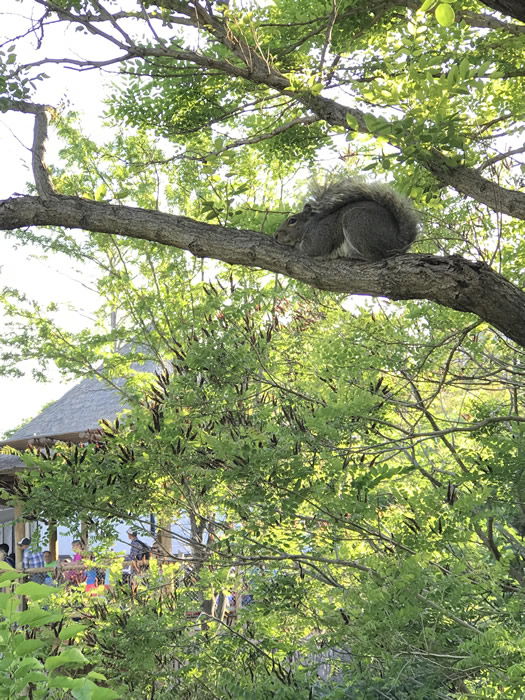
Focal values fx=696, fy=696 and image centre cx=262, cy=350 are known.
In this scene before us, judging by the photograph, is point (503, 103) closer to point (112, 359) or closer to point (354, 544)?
point (354, 544)

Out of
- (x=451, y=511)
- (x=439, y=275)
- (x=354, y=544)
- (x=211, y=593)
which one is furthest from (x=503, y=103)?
(x=211, y=593)

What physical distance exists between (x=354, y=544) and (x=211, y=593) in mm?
1297

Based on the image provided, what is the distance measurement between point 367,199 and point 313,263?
1.08 metres

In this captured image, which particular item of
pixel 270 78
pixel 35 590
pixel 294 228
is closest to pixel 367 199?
pixel 294 228

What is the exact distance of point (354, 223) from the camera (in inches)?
153

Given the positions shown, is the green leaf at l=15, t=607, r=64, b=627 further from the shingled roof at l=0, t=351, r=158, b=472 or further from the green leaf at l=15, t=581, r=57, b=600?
the shingled roof at l=0, t=351, r=158, b=472

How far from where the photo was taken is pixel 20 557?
29.9 feet

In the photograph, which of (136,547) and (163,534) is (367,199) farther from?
(163,534)

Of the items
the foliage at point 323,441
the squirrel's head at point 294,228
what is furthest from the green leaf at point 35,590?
the squirrel's head at point 294,228

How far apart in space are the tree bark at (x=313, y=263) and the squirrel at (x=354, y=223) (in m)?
0.47

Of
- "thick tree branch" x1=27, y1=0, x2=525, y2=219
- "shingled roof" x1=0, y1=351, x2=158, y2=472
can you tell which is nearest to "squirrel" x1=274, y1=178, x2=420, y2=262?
"thick tree branch" x1=27, y1=0, x2=525, y2=219

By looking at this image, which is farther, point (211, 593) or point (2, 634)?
point (211, 593)

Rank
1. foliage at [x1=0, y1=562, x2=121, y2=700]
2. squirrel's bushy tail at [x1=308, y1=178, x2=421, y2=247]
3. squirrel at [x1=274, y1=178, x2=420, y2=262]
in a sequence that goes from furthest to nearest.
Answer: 1. squirrel's bushy tail at [x1=308, y1=178, x2=421, y2=247]
2. squirrel at [x1=274, y1=178, x2=420, y2=262]
3. foliage at [x1=0, y1=562, x2=121, y2=700]

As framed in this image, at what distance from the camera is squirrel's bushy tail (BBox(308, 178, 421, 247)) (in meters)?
4.00
